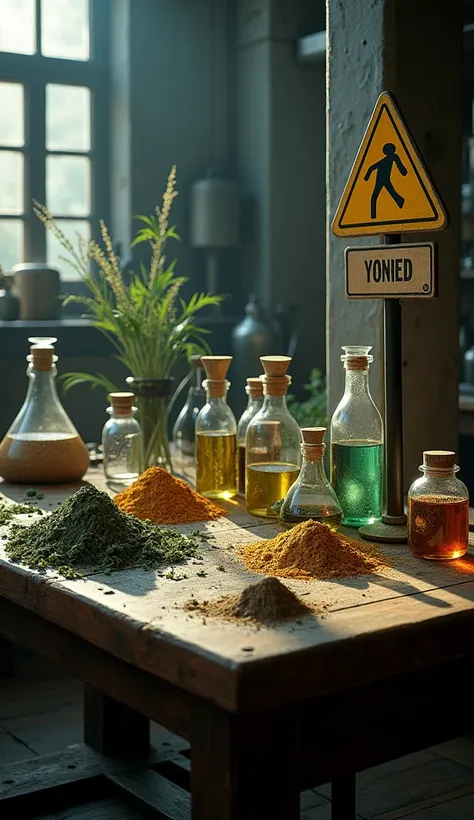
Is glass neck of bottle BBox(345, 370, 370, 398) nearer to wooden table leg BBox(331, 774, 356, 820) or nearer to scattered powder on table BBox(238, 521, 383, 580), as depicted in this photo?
scattered powder on table BBox(238, 521, 383, 580)

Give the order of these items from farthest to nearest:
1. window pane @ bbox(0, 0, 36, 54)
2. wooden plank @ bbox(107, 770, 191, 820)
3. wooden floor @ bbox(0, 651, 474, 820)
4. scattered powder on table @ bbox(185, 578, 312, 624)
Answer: window pane @ bbox(0, 0, 36, 54) → wooden floor @ bbox(0, 651, 474, 820) → wooden plank @ bbox(107, 770, 191, 820) → scattered powder on table @ bbox(185, 578, 312, 624)

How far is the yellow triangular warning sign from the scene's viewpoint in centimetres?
168

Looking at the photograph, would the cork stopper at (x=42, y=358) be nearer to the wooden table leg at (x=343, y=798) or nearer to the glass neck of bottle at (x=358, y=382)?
the glass neck of bottle at (x=358, y=382)

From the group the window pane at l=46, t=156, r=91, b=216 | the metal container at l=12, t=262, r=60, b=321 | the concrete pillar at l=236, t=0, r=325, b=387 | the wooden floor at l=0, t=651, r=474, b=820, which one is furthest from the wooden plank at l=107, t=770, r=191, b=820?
the window pane at l=46, t=156, r=91, b=216

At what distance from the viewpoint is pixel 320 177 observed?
519cm

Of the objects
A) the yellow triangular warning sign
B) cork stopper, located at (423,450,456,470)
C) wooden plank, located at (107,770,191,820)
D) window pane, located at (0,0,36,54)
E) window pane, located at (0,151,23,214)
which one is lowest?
wooden plank, located at (107,770,191,820)

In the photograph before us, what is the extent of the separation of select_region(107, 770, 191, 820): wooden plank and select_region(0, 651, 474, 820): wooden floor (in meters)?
0.03

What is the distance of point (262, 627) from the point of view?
1315 millimetres

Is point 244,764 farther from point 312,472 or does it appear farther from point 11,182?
point 11,182

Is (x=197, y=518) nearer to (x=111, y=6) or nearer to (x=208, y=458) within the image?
(x=208, y=458)

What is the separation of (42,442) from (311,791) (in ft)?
3.38

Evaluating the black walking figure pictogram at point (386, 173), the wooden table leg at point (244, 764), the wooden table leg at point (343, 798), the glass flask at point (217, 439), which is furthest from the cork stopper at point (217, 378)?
the wooden table leg at point (244, 764)

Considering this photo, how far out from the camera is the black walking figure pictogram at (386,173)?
172 cm

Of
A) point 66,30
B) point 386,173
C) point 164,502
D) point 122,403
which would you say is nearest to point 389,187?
point 386,173
